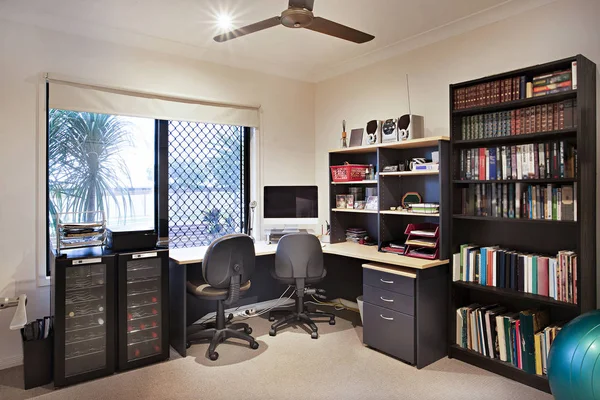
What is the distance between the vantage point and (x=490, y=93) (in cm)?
282

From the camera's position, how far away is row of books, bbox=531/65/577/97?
240 centimetres

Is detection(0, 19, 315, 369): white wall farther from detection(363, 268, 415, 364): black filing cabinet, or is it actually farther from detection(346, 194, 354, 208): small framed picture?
detection(363, 268, 415, 364): black filing cabinet

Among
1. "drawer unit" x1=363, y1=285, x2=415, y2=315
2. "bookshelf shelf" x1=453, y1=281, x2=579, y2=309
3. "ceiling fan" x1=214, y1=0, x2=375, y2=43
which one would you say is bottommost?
"drawer unit" x1=363, y1=285, x2=415, y2=315

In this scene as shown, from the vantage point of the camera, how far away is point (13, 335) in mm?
3000

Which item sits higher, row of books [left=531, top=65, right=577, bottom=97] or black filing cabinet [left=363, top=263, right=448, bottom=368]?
row of books [left=531, top=65, right=577, bottom=97]

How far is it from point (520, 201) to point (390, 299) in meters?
1.16

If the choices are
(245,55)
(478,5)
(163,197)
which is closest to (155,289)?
(163,197)

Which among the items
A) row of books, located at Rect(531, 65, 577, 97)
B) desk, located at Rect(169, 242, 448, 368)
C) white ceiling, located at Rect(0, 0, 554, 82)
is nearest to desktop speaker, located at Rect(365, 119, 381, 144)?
white ceiling, located at Rect(0, 0, 554, 82)

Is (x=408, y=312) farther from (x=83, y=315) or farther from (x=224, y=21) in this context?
(x=224, y=21)

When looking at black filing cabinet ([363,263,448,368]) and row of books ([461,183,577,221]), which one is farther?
black filing cabinet ([363,263,448,368])

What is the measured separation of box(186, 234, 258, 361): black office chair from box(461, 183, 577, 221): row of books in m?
1.77

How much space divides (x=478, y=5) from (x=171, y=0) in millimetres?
2240

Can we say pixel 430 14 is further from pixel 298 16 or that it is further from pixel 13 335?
pixel 13 335

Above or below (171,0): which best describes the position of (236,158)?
below
